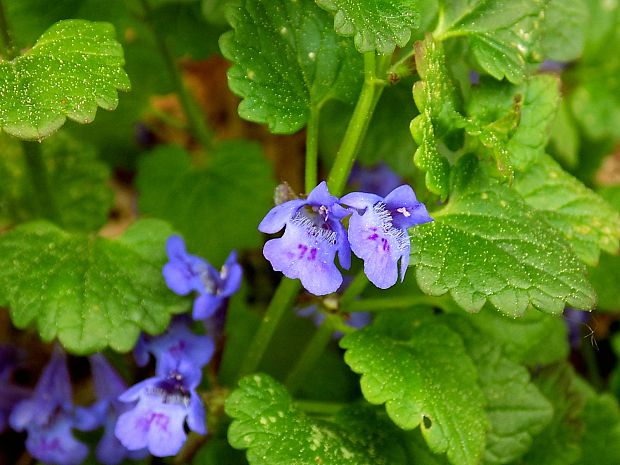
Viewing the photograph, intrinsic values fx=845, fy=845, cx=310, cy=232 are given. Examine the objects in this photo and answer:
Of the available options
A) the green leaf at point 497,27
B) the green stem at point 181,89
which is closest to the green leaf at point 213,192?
the green stem at point 181,89

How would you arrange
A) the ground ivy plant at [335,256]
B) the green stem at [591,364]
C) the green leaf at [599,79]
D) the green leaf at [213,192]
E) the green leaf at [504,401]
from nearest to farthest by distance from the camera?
1. the ground ivy plant at [335,256]
2. the green leaf at [504,401]
3. the green leaf at [213,192]
4. the green stem at [591,364]
5. the green leaf at [599,79]

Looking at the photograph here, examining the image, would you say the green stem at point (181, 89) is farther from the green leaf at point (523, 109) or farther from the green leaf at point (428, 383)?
the green leaf at point (428, 383)

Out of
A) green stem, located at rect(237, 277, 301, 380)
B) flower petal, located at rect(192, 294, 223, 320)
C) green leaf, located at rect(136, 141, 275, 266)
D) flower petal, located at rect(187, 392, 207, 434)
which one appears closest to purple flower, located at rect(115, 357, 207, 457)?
flower petal, located at rect(187, 392, 207, 434)

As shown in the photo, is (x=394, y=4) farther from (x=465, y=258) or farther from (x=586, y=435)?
(x=586, y=435)

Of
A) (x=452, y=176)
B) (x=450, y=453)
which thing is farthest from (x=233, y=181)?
(x=450, y=453)

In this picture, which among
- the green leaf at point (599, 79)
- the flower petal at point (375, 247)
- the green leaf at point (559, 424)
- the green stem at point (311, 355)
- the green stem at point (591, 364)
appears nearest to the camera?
the flower petal at point (375, 247)
